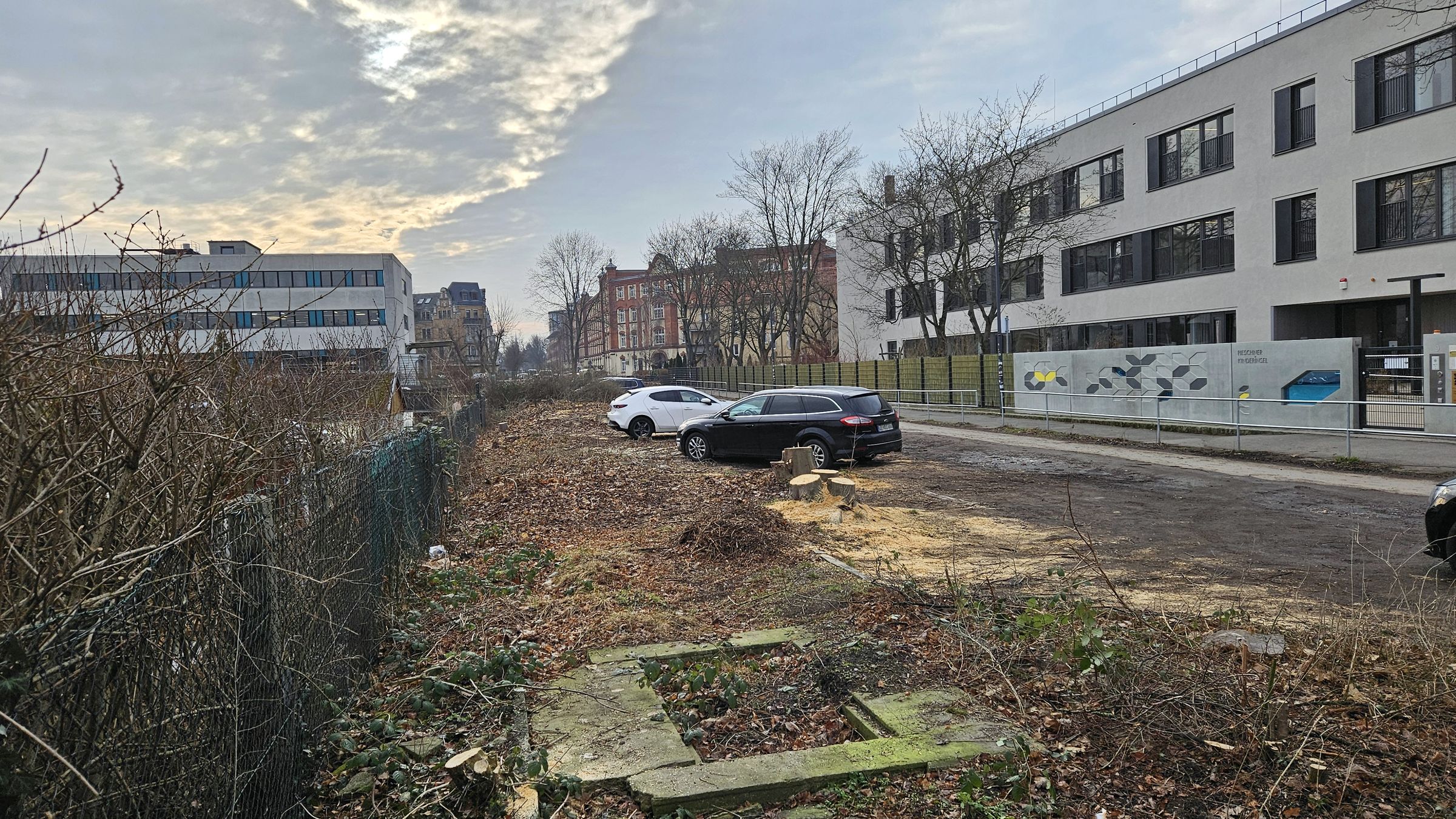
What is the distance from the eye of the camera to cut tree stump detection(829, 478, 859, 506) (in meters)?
13.0

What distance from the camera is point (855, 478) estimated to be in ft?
53.0

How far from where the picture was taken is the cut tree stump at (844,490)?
13016mm

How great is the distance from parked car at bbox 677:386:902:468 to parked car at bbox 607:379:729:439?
6309mm

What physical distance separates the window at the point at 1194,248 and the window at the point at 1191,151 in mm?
1845

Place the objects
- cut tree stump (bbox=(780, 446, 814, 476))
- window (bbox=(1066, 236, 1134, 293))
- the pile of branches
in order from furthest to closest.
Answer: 1. window (bbox=(1066, 236, 1134, 293))
2. cut tree stump (bbox=(780, 446, 814, 476))
3. the pile of branches

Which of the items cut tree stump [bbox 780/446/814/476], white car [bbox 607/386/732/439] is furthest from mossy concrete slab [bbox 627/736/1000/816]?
white car [bbox 607/386/732/439]

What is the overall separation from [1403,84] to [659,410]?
2331 centimetres

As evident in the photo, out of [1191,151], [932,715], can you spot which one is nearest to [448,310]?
[1191,151]

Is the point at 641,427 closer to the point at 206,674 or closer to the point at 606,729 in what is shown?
the point at 606,729

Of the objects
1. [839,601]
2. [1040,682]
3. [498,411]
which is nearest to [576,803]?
[1040,682]

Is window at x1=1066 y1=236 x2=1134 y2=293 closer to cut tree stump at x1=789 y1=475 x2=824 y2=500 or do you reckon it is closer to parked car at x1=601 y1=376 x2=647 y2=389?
parked car at x1=601 y1=376 x2=647 y2=389

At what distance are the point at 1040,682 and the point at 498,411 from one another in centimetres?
3344

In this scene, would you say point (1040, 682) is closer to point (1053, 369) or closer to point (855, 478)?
point (855, 478)

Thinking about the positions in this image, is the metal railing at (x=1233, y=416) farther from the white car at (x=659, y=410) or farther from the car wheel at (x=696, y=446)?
the car wheel at (x=696, y=446)
